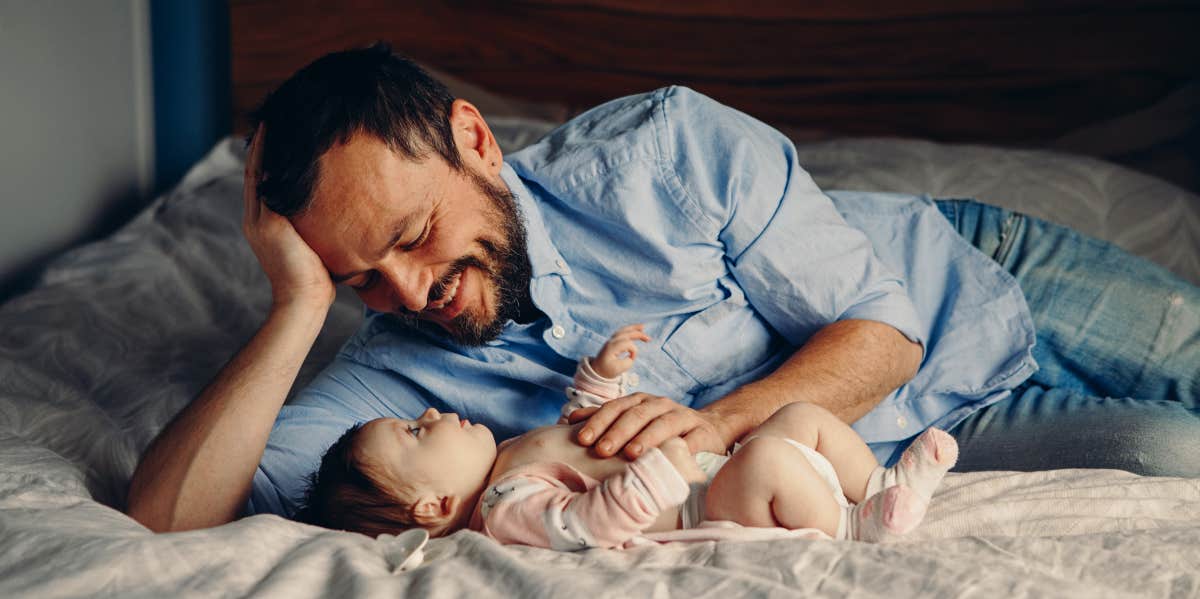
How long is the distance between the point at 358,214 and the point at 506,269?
23cm

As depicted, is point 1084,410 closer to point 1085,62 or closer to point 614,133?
point 614,133

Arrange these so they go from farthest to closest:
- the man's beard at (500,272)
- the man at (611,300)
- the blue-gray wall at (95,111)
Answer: the blue-gray wall at (95,111) → the man's beard at (500,272) → the man at (611,300)

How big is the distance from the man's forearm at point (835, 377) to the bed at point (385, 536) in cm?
21

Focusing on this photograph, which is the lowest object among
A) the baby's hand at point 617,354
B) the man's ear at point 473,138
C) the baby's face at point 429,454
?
the baby's face at point 429,454

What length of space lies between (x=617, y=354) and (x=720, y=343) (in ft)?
0.83

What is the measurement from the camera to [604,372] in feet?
4.19

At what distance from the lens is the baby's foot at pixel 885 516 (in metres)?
1.01

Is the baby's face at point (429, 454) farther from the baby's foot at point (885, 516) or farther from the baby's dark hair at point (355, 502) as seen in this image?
the baby's foot at point (885, 516)

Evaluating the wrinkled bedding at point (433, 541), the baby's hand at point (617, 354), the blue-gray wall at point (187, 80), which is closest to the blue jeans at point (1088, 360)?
the wrinkled bedding at point (433, 541)

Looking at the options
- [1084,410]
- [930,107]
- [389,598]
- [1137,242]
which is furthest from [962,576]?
[930,107]

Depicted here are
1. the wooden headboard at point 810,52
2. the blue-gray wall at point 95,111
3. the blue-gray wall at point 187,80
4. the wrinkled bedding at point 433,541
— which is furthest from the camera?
the blue-gray wall at point 187,80

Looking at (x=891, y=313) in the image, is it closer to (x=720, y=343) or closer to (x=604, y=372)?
(x=720, y=343)

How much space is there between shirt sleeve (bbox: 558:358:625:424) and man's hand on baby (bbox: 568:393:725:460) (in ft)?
0.16

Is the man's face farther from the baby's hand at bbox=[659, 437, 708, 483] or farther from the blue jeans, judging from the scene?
the blue jeans
